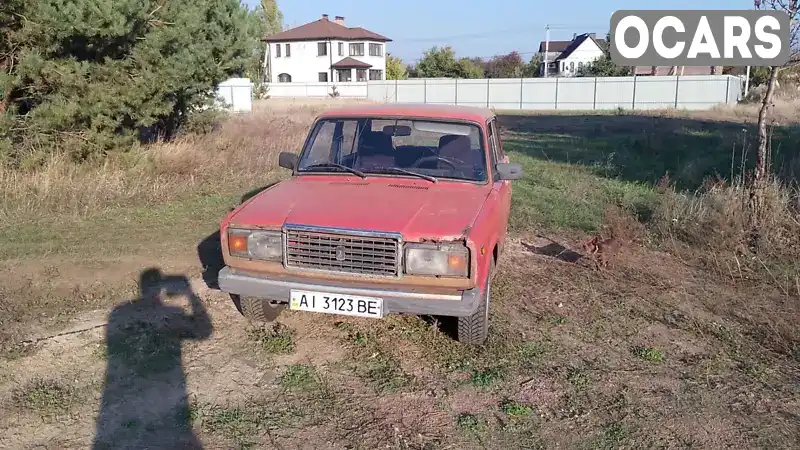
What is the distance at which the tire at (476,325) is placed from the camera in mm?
4652

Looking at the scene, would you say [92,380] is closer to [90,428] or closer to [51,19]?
[90,428]

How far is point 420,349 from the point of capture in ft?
15.8

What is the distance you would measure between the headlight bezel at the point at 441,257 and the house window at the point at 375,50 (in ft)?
202

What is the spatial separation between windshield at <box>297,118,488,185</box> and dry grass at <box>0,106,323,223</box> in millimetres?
4788

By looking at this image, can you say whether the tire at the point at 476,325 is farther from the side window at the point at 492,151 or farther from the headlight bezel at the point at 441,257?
the side window at the point at 492,151

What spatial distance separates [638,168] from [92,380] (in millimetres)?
11786

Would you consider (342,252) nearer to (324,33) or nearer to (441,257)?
(441,257)

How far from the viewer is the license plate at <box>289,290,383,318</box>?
4227 millimetres

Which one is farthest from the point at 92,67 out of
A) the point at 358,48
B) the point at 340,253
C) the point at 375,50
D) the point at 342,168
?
the point at 375,50

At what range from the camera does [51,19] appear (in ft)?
27.9

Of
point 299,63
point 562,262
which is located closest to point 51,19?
point 562,262

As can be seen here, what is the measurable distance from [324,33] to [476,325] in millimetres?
60792

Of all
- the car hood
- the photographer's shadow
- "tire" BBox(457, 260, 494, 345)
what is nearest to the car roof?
the car hood

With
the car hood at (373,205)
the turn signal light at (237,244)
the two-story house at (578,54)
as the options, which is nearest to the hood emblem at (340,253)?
the car hood at (373,205)
